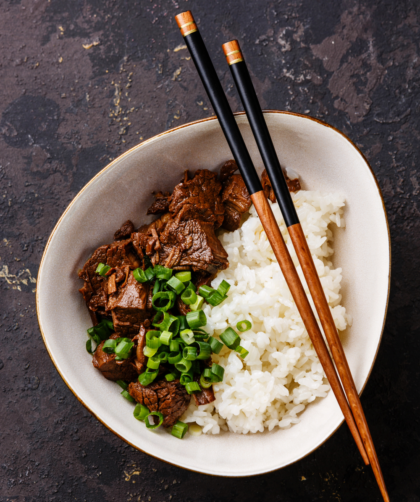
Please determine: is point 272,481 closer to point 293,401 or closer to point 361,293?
point 293,401

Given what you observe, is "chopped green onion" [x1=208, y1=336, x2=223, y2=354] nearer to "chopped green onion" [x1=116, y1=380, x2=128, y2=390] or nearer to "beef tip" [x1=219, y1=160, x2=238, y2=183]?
"chopped green onion" [x1=116, y1=380, x2=128, y2=390]

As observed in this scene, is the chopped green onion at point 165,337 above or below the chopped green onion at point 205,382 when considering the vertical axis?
above

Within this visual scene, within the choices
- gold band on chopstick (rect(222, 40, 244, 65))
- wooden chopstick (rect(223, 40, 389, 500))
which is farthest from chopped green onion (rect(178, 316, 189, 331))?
gold band on chopstick (rect(222, 40, 244, 65))

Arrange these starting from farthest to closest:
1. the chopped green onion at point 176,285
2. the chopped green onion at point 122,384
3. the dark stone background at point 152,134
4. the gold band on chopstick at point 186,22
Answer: the dark stone background at point 152,134, the chopped green onion at point 122,384, the chopped green onion at point 176,285, the gold band on chopstick at point 186,22

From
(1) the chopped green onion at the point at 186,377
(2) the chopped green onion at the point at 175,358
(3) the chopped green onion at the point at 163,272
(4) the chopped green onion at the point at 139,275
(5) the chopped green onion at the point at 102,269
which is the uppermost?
(5) the chopped green onion at the point at 102,269

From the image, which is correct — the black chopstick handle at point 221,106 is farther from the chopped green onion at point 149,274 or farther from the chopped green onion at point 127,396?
the chopped green onion at point 127,396

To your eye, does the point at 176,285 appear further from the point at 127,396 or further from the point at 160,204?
the point at 127,396

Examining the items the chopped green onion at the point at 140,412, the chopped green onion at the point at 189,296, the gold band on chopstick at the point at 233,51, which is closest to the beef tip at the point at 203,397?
the chopped green onion at the point at 140,412

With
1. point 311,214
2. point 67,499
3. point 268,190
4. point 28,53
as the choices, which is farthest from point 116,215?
point 67,499
